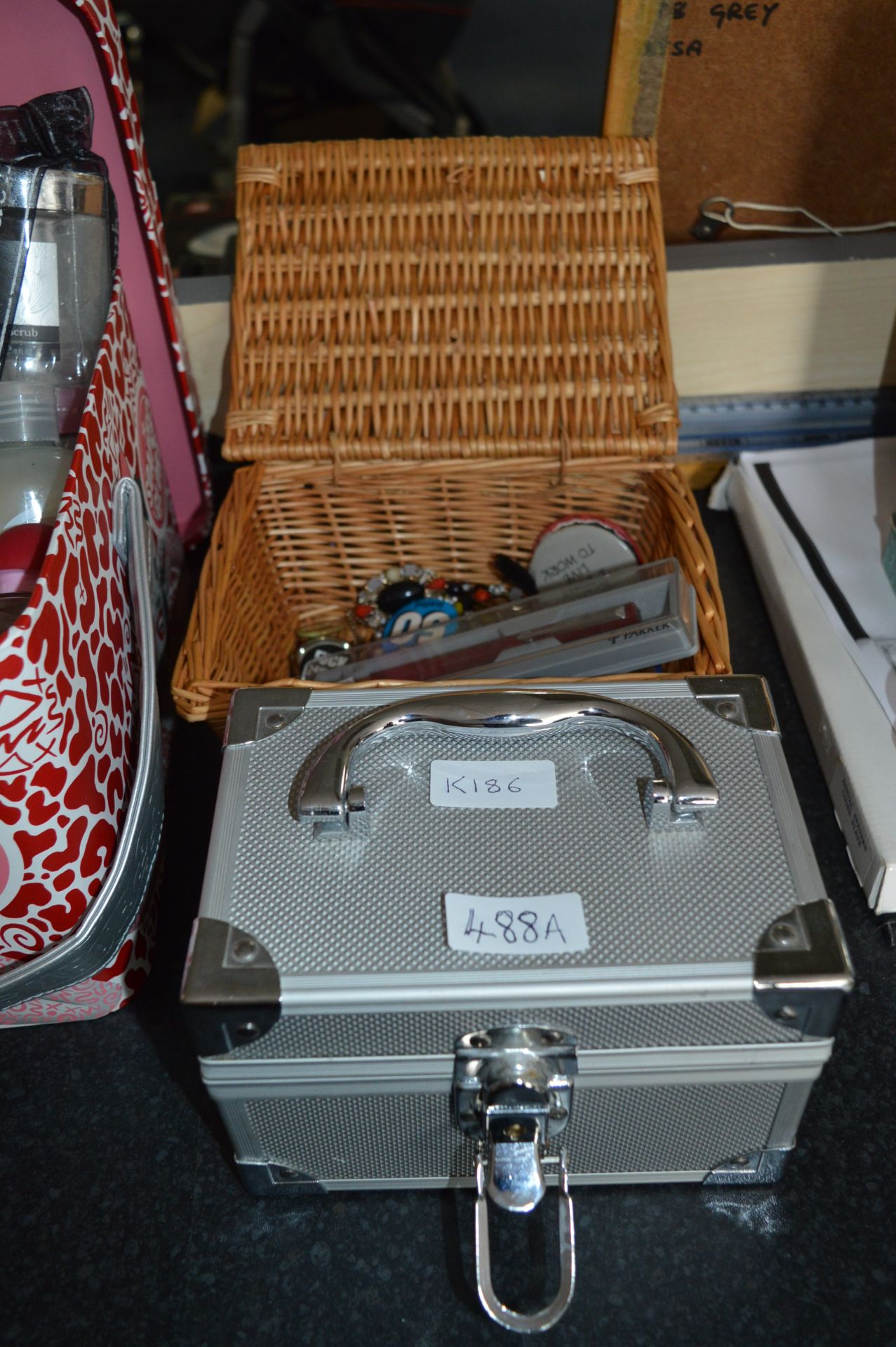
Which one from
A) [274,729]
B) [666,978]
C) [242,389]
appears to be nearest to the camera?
[666,978]

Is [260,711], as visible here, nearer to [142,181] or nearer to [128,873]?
[128,873]

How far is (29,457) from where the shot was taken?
1.70 ft

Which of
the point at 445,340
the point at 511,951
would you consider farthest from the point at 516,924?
the point at 445,340

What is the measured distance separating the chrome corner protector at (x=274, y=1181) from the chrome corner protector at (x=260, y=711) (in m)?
0.19

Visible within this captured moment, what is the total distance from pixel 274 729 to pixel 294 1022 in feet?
0.48

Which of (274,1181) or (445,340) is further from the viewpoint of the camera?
(445,340)

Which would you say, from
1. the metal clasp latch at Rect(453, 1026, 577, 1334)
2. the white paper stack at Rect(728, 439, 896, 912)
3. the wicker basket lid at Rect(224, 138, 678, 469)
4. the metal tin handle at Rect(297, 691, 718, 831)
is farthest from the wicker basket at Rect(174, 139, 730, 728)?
the metal clasp latch at Rect(453, 1026, 577, 1334)

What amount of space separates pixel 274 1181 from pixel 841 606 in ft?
1.64

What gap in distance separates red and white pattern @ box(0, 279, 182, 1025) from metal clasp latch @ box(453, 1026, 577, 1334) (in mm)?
190

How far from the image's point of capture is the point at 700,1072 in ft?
1.37

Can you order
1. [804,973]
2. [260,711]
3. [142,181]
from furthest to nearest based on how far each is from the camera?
[142,181] → [260,711] → [804,973]

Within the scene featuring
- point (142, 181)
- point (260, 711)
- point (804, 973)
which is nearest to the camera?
point (804, 973)

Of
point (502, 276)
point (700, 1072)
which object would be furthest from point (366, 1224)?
point (502, 276)

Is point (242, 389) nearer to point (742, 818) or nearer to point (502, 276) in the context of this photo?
point (502, 276)
